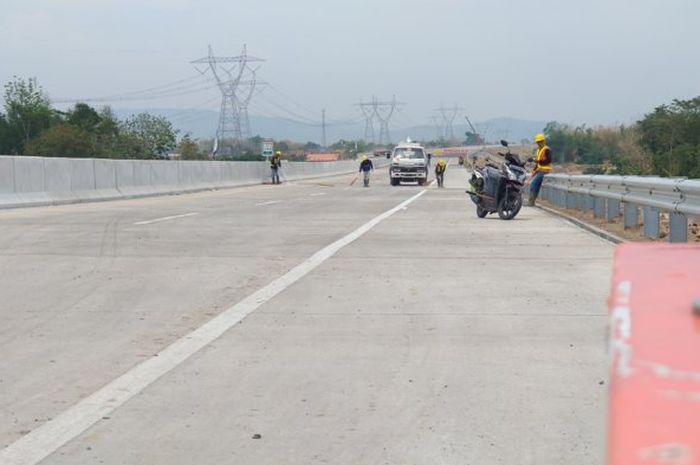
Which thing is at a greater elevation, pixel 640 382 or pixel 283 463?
pixel 640 382

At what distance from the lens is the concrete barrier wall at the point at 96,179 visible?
24.8 meters

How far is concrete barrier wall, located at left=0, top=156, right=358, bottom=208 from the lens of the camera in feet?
81.3

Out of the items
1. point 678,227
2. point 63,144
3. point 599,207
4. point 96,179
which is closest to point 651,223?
point 678,227

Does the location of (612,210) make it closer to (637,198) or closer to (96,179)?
(637,198)

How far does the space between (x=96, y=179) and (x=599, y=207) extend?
652 inches

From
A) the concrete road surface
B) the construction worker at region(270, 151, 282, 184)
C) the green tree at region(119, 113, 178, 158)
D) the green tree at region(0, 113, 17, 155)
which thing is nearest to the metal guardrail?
the concrete road surface

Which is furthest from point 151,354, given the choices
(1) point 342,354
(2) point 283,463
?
(2) point 283,463

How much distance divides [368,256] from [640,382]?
36.1ft

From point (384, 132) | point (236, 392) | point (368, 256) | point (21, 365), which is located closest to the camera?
point (236, 392)

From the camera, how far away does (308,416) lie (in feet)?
18.3

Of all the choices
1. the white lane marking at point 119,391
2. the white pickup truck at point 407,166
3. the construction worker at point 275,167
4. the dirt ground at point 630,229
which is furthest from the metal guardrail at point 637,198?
the construction worker at point 275,167

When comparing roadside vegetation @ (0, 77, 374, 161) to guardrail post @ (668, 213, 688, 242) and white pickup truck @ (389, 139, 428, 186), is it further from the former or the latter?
guardrail post @ (668, 213, 688, 242)

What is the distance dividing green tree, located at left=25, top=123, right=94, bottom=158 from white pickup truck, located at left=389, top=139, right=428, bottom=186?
23.2m

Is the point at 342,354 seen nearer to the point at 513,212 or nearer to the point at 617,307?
the point at 617,307
